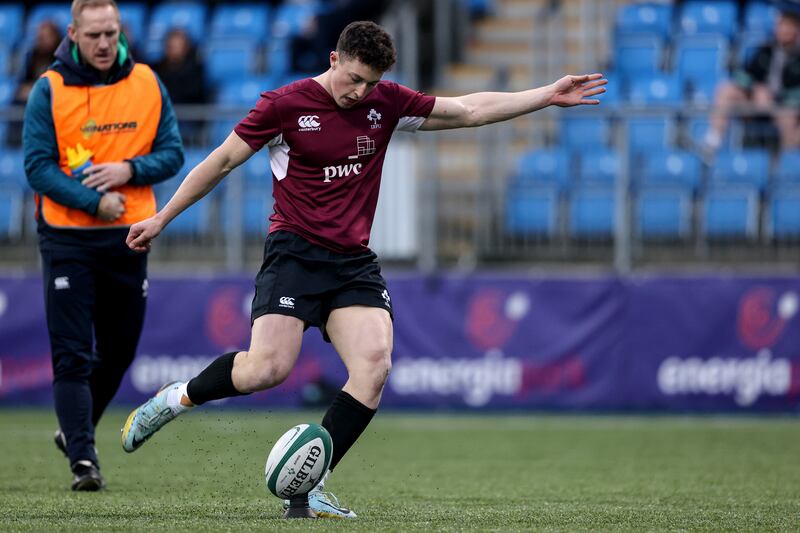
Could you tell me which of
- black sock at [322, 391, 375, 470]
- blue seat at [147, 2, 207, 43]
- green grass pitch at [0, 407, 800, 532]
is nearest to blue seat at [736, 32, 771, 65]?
green grass pitch at [0, 407, 800, 532]

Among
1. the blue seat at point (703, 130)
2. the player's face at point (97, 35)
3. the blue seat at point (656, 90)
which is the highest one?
the blue seat at point (656, 90)

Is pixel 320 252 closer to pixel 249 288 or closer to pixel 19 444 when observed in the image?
pixel 19 444

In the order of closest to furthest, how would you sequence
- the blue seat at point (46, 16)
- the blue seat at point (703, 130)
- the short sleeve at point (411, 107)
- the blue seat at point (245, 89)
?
the short sleeve at point (411, 107) < the blue seat at point (703, 130) < the blue seat at point (245, 89) < the blue seat at point (46, 16)

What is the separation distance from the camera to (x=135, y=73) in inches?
292

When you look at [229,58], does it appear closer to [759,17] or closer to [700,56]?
[700,56]

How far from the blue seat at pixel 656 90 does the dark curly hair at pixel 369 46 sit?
9.57 m

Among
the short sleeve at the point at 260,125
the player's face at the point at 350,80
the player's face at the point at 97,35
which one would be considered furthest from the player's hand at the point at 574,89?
the player's face at the point at 97,35

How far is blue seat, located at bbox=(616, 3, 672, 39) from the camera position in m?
16.4

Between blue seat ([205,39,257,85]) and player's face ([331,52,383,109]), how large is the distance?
11.1 m

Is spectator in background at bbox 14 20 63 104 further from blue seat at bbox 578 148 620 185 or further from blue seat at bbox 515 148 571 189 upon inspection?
blue seat at bbox 578 148 620 185

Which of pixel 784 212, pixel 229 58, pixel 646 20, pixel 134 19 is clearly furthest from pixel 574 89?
pixel 134 19

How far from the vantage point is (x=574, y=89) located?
6.38 metres

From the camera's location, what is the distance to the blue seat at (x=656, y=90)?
15.0 m

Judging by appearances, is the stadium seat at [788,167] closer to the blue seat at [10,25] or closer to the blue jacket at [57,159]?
the blue jacket at [57,159]
